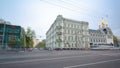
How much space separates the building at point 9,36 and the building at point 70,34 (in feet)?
66.9

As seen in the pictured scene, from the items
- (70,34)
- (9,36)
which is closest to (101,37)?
(70,34)

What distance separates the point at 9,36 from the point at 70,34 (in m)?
30.7

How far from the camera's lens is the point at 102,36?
76062 millimetres

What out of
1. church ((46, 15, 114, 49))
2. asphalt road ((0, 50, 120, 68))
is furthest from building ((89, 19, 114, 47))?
asphalt road ((0, 50, 120, 68))

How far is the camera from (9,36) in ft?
138

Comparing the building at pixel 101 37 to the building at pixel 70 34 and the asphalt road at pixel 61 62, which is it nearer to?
the building at pixel 70 34

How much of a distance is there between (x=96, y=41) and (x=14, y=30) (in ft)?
179

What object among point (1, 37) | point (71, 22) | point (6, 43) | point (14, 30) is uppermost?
point (71, 22)

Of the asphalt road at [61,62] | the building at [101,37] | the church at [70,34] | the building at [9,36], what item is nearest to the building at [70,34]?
the church at [70,34]

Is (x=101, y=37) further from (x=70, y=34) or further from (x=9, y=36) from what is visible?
(x=9, y=36)

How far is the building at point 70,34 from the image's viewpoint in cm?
5312

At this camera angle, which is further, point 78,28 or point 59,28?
point 78,28

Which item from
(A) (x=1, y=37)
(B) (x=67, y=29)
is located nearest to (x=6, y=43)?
(A) (x=1, y=37)

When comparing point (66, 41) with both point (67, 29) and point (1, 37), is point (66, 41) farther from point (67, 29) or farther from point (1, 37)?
point (1, 37)
